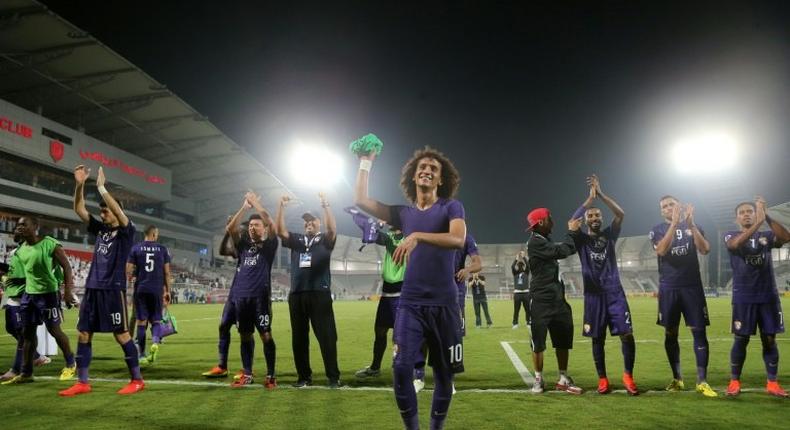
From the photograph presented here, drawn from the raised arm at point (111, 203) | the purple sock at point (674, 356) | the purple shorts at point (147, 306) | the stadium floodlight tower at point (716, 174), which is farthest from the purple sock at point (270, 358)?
the stadium floodlight tower at point (716, 174)

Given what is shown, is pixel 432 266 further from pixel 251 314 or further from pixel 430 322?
pixel 251 314

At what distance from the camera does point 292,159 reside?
61500 millimetres

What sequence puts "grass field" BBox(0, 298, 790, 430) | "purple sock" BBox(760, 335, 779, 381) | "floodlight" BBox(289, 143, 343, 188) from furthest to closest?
"floodlight" BBox(289, 143, 343, 188) < "purple sock" BBox(760, 335, 779, 381) < "grass field" BBox(0, 298, 790, 430)

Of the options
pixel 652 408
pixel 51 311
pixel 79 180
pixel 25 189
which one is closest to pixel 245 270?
pixel 79 180

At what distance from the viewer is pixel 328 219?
6.91 meters

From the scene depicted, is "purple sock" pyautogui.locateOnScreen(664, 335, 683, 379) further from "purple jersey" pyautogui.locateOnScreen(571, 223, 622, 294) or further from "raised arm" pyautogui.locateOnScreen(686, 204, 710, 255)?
"raised arm" pyautogui.locateOnScreen(686, 204, 710, 255)

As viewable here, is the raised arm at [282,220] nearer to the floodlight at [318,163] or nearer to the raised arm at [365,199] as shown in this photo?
the raised arm at [365,199]

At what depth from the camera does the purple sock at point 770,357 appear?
20.3ft

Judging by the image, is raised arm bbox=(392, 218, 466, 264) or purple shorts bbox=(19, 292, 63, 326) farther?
purple shorts bbox=(19, 292, 63, 326)

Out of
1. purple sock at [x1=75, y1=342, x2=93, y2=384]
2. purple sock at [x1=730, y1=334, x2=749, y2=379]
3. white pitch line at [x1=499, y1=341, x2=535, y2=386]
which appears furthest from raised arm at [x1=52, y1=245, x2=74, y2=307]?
purple sock at [x1=730, y1=334, x2=749, y2=379]

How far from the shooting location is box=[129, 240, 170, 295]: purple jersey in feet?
30.8

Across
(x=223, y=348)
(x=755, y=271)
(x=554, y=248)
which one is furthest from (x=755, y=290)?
(x=223, y=348)

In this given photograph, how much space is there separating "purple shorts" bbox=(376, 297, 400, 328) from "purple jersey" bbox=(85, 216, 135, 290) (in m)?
3.46

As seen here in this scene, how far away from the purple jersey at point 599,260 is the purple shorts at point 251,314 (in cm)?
408
